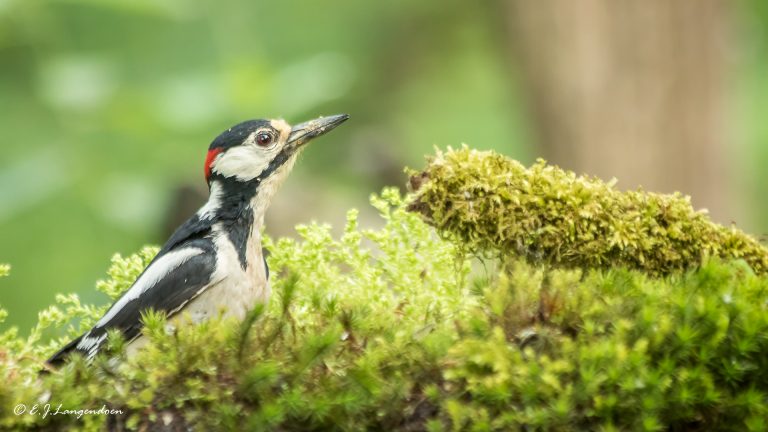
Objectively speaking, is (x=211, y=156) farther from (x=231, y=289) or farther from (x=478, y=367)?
(x=478, y=367)

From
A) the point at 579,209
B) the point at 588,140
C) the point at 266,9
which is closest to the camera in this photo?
the point at 579,209

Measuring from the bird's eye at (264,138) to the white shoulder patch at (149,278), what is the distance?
1.68 feet

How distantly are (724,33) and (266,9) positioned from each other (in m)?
4.61

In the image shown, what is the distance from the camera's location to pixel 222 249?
2834mm

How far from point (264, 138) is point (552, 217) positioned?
123 cm

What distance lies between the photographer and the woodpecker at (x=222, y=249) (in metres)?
2.56

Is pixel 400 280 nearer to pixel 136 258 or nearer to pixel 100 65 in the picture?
pixel 136 258

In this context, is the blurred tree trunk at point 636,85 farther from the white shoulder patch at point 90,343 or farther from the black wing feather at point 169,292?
the white shoulder patch at point 90,343

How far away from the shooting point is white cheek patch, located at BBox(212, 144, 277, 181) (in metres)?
3.09

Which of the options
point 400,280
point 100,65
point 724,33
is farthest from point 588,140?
point 400,280

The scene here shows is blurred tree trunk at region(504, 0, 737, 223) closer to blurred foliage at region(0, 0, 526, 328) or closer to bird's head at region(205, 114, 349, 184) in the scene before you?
blurred foliage at region(0, 0, 526, 328)

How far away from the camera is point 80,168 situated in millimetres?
5180

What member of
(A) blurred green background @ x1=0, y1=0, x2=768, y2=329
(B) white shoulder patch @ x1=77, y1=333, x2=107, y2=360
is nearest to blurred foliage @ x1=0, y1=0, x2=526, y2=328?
(A) blurred green background @ x1=0, y1=0, x2=768, y2=329

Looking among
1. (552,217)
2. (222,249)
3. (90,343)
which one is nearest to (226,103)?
(222,249)
